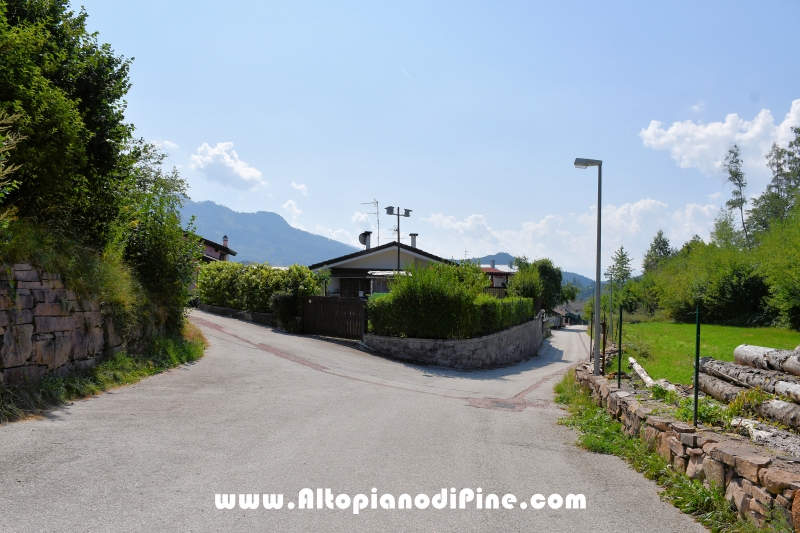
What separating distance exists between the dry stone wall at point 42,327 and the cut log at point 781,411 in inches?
416

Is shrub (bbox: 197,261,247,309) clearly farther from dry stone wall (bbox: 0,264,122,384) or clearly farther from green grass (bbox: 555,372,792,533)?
green grass (bbox: 555,372,792,533)

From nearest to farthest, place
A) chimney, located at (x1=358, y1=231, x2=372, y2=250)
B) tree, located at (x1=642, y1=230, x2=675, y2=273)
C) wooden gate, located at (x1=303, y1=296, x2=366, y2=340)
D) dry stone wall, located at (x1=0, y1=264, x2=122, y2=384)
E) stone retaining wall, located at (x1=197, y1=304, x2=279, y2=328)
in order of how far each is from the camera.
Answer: dry stone wall, located at (x1=0, y1=264, x2=122, y2=384), wooden gate, located at (x1=303, y1=296, x2=366, y2=340), stone retaining wall, located at (x1=197, y1=304, x2=279, y2=328), chimney, located at (x1=358, y1=231, x2=372, y2=250), tree, located at (x1=642, y1=230, x2=675, y2=273)

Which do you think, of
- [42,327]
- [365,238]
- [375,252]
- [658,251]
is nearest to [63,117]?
[42,327]

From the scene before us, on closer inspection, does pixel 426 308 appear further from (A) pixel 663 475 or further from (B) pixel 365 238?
(B) pixel 365 238

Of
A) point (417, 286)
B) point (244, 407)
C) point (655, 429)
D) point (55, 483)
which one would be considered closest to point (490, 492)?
point (655, 429)

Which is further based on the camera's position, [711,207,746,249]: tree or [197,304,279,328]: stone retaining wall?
[711,207,746,249]: tree

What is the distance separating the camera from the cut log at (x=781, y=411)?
22.3 feet

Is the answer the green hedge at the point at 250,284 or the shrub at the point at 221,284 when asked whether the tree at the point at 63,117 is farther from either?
the shrub at the point at 221,284

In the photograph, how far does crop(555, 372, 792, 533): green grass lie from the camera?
4750mm

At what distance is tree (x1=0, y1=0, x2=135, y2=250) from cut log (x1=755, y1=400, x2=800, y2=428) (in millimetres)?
11416

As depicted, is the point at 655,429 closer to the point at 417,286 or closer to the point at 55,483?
the point at 55,483

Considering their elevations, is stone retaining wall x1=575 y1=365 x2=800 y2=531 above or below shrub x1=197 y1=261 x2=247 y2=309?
below

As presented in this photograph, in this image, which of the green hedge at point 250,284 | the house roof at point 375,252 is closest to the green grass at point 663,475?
the green hedge at point 250,284

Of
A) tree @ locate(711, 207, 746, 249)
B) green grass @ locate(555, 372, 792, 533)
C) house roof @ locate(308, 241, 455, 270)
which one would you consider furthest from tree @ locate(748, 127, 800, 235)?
green grass @ locate(555, 372, 792, 533)
